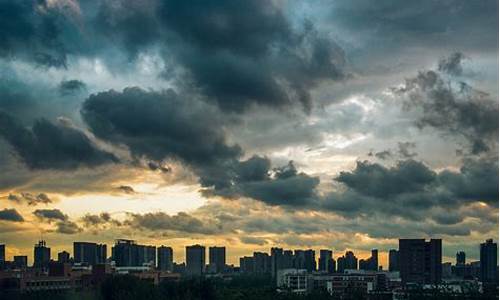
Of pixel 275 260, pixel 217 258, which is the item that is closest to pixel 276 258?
pixel 275 260

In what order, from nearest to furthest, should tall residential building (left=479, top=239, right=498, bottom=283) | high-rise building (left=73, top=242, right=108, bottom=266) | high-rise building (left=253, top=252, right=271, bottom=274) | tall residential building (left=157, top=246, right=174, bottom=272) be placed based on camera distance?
tall residential building (left=479, top=239, right=498, bottom=283)
high-rise building (left=73, top=242, right=108, bottom=266)
tall residential building (left=157, top=246, right=174, bottom=272)
high-rise building (left=253, top=252, right=271, bottom=274)

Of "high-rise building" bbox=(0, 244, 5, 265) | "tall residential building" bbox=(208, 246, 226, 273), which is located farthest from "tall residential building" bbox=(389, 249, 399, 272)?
"high-rise building" bbox=(0, 244, 5, 265)

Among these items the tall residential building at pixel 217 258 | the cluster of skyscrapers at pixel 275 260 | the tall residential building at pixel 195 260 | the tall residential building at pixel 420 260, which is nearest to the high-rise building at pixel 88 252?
the cluster of skyscrapers at pixel 275 260

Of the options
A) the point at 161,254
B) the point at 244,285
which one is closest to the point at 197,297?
the point at 244,285

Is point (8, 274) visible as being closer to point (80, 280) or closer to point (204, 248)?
point (80, 280)

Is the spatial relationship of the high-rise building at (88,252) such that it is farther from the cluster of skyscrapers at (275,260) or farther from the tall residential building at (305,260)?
the tall residential building at (305,260)

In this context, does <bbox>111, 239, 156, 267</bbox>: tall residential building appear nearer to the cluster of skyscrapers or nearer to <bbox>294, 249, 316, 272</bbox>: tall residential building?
the cluster of skyscrapers

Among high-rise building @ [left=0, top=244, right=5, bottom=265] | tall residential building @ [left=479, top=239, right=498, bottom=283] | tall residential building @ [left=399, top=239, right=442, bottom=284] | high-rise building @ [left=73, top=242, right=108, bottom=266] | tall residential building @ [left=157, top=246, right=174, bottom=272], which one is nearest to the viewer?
high-rise building @ [left=0, top=244, right=5, bottom=265]
